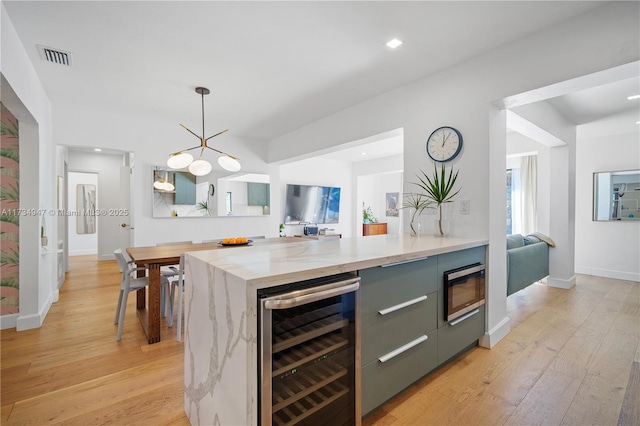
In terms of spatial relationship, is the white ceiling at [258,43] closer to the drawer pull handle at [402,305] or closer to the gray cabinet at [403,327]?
the gray cabinet at [403,327]

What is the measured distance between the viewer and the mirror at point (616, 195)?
15.4 ft

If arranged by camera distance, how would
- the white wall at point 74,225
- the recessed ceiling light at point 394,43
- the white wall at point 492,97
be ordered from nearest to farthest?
the white wall at point 492,97 → the recessed ceiling light at point 394,43 → the white wall at point 74,225

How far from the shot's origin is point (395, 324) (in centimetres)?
165

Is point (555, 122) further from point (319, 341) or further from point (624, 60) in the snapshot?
point (319, 341)

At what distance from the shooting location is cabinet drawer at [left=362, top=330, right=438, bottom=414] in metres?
1.52

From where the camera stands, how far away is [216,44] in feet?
7.86

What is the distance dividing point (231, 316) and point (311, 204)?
652 cm

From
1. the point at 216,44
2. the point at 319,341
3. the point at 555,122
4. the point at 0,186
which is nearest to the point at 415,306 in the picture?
the point at 319,341

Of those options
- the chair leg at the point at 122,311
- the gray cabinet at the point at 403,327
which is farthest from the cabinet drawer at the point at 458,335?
the chair leg at the point at 122,311

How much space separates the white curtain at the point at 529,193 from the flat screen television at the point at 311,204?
4349mm

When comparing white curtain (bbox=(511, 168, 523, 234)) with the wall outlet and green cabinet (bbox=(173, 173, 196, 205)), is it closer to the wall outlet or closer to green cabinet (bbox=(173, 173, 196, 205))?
the wall outlet

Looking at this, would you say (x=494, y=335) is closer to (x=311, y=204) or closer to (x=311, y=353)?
(x=311, y=353)

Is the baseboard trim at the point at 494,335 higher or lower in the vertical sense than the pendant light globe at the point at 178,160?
lower

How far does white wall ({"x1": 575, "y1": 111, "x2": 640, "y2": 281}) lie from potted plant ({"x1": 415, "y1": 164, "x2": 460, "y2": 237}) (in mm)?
3418
